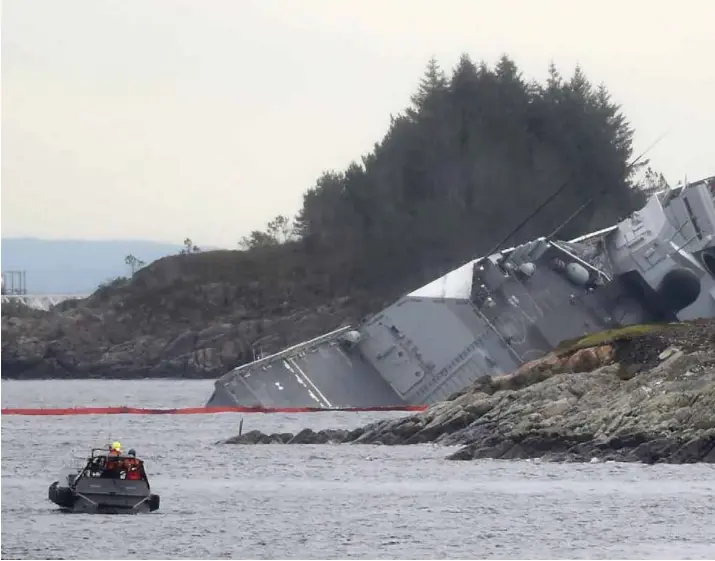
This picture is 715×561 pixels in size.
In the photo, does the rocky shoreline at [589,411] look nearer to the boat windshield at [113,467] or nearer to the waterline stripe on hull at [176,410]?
the waterline stripe on hull at [176,410]

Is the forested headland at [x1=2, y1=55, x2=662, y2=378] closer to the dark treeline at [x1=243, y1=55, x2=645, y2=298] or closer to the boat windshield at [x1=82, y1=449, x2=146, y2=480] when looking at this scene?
the dark treeline at [x1=243, y1=55, x2=645, y2=298]

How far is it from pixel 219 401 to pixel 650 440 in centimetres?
2873

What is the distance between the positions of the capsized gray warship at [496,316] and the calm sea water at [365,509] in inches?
550

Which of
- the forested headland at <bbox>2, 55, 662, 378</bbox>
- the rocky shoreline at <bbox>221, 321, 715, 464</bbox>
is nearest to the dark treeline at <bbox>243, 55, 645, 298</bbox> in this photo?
the forested headland at <bbox>2, 55, 662, 378</bbox>

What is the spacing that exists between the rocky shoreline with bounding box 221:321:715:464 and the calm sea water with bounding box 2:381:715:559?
4.54 feet

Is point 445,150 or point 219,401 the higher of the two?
point 445,150

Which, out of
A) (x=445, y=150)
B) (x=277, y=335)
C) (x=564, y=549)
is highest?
(x=445, y=150)

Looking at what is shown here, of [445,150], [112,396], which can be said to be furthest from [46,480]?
[445,150]

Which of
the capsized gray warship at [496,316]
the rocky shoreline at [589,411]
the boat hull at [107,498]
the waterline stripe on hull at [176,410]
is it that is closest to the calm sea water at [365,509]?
the boat hull at [107,498]

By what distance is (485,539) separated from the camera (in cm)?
4266

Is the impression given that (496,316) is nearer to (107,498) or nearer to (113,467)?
(113,467)

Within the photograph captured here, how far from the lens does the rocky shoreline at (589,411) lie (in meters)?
54.7

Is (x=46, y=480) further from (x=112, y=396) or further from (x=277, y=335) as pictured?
(x=277, y=335)

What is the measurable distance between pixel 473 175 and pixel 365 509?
261ft
